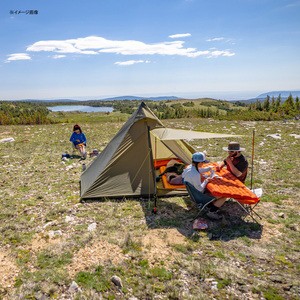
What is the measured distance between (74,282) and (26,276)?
40.3 inches

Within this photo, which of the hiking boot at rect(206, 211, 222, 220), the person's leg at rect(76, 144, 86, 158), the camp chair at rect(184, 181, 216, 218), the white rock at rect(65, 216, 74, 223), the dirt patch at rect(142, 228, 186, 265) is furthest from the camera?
the person's leg at rect(76, 144, 86, 158)

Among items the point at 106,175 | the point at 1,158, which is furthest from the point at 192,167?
the point at 1,158

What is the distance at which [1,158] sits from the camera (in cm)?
1541

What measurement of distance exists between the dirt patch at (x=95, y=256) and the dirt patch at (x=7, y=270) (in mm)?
1051

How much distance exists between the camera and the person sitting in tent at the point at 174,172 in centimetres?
984

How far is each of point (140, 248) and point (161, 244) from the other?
525mm

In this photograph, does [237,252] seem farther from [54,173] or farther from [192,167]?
[54,173]

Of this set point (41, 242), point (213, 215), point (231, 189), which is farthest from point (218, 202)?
point (41, 242)

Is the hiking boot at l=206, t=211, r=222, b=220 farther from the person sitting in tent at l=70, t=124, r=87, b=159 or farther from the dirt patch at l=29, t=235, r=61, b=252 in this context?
the person sitting in tent at l=70, t=124, r=87, b=159

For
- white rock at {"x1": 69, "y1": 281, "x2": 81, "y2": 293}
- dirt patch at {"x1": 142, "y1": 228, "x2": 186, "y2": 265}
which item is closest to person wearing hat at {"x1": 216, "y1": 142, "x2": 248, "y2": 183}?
dirt patch at {"x1": 142, "y1": 228, "x2": 186, "y2": 265}

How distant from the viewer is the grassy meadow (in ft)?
16.8

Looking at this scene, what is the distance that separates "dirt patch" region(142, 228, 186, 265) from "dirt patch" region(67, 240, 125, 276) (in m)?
0.63

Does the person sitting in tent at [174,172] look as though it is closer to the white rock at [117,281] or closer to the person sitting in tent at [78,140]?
the white rock at [117,281]

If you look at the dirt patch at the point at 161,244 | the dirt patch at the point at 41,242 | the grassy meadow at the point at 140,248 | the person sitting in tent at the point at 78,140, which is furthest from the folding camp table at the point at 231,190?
the person sitting in tent at the point at 78,140
